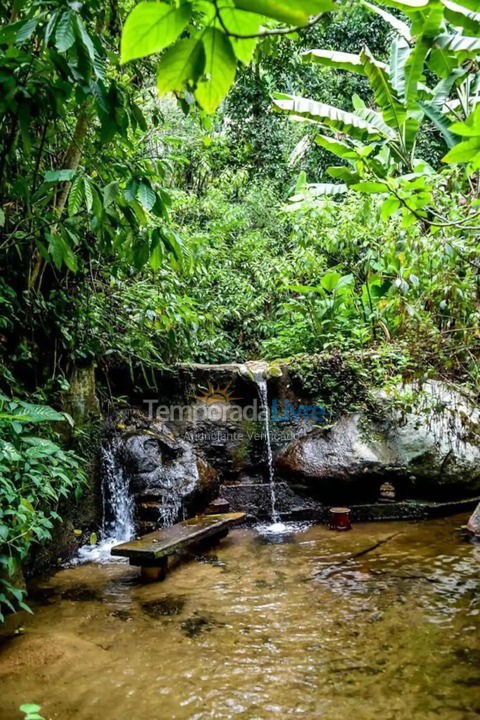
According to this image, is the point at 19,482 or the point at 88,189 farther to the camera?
the point at 19,482

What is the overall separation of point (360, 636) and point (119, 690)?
5.19 ft

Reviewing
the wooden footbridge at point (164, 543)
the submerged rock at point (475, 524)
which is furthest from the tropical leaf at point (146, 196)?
the submerged rock at point (475, 524)

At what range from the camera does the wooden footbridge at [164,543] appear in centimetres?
455

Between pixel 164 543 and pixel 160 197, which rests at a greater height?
pixel 160 197

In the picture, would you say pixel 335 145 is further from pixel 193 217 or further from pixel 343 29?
pixel 343 29

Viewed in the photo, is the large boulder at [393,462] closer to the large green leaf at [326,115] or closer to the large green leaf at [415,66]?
the large green leaf at [326,115]

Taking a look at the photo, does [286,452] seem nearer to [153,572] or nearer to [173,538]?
[173,538]

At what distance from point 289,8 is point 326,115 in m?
4.18

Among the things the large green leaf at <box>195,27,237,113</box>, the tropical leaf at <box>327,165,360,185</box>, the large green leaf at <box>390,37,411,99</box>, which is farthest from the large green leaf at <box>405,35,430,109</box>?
the large green leaf at <box>195,27,237,113</box>

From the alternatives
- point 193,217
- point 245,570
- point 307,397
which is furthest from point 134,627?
point 193,217

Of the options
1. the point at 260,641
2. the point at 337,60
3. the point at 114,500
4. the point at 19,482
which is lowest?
the point at 260,641

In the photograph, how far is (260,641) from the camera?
3412mm

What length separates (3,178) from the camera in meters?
3.41

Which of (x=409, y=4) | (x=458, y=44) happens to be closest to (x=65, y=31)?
(x=409, y=4)
